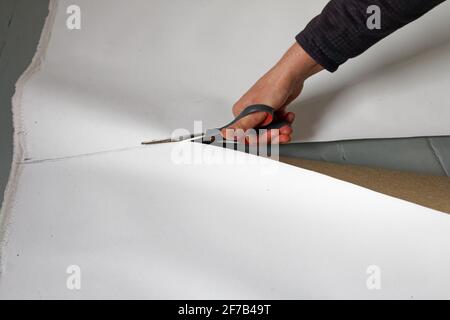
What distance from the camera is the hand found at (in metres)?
0.61

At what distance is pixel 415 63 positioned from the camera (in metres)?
0.75

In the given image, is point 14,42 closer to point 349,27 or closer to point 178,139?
point 178,139

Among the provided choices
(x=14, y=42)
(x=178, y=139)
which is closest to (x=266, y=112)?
(x=178, y=139)

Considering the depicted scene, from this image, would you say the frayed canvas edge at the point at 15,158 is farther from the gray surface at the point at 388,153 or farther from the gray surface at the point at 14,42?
the gray surface at the point at 388,153

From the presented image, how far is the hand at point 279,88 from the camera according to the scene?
2.00 ft

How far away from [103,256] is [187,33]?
496 mm

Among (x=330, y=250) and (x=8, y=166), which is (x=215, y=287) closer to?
(x=330, y=250)

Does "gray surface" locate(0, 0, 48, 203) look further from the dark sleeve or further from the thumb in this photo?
the dark sleeve

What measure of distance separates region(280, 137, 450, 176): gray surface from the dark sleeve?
153 mm

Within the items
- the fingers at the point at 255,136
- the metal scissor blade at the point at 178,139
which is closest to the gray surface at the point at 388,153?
the fingers at the point at 255,136

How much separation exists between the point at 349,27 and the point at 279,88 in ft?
0.44

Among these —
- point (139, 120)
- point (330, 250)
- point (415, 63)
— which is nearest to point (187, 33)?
point (139, 120)

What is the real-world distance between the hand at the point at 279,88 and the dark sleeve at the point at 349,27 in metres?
0.02

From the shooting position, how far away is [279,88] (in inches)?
24.8
